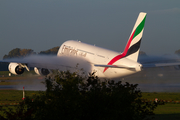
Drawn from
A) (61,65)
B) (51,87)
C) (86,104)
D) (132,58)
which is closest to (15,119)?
(51,87)

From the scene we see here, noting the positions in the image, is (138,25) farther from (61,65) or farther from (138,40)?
(61,65)

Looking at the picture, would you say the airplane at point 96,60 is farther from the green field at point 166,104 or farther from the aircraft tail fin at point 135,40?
the green field at point 166,104

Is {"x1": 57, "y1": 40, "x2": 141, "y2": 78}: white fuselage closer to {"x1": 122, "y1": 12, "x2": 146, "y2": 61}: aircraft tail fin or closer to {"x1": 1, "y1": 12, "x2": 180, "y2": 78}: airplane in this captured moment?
{"x1": 1, "y1": 12, "x2": 180, "y2": 78}: airplane

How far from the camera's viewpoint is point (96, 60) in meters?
32.5

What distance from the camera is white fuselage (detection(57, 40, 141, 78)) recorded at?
29359mm

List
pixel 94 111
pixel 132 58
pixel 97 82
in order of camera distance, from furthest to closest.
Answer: pixel 132 58 < pixel 97 82 < pixel 94 111

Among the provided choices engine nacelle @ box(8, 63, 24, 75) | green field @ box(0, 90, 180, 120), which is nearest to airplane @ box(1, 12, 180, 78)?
engine nacelle @ box(8, 63, 24, 75)

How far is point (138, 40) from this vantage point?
29328mm

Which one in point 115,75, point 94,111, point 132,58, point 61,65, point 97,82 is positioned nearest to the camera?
point 94,111

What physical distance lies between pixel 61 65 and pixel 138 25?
1117 cm

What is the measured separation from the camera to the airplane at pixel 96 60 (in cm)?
2920

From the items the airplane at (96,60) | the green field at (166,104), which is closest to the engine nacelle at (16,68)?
the airplane at (96,60)

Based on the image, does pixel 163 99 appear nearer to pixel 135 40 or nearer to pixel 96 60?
pixel 135 40

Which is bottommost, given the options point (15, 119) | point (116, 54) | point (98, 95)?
point (15, 119)
